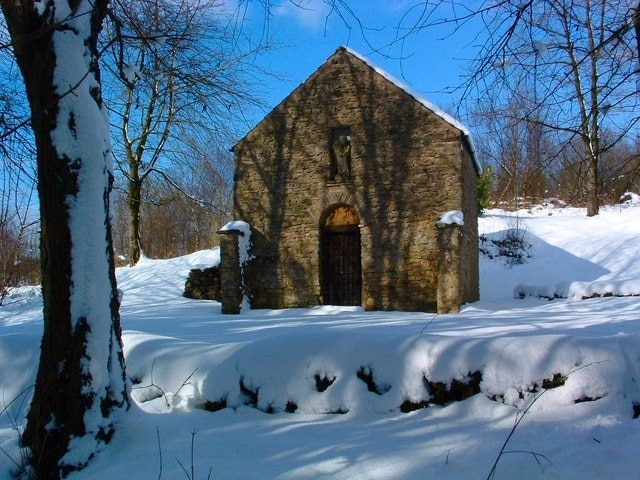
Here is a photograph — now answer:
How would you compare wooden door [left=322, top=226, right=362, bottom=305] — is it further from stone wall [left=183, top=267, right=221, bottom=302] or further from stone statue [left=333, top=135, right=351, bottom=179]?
stone wall [left=183, top=267, right=221, bottom=302]

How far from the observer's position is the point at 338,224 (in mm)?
12930

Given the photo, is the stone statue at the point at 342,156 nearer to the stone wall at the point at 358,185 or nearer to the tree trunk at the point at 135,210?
the stone wall at the point at 358,185

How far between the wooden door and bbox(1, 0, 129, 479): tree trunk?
371 inches

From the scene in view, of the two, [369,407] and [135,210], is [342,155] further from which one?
[135,210]

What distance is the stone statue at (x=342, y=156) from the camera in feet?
41.0

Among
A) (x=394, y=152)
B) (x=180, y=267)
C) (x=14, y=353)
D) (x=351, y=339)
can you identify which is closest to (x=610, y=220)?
(x=394, y=152)

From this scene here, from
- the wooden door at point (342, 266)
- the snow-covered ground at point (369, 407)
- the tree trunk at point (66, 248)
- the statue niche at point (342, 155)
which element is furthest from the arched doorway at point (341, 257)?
the tree trunk at point (66, 248)

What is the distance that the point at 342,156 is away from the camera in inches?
493

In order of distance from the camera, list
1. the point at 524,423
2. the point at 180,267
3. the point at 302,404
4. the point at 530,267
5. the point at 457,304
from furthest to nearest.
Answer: the point at 530,267 → the point at 180,267 → the point at 457,304 → the point at 302,404 → the point at 524,423

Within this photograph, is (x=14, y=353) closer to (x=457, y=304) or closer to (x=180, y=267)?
(x=457, y=304)

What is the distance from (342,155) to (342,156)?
1.0 inches

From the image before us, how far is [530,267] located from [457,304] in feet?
A: 29.6

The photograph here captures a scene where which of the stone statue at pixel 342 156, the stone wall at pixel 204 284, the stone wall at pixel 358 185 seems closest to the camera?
the stone wall at pixel 358 185

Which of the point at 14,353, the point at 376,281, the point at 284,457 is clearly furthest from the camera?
the point at 376,281
